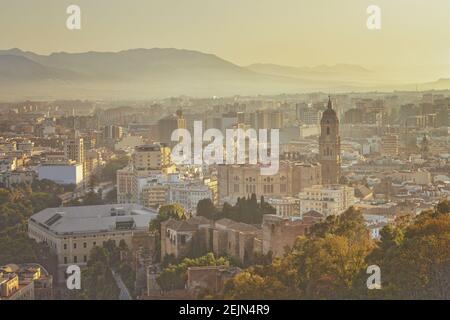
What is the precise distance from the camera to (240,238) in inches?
286

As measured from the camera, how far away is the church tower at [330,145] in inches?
475

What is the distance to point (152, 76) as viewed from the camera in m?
10.5

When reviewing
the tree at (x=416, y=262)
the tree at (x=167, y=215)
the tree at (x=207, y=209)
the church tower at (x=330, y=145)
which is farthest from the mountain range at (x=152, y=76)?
the tree at (x=416, y=262)

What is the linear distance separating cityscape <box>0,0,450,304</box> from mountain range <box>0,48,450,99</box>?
0.09ft

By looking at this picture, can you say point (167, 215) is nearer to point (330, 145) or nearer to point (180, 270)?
point (180, 270)

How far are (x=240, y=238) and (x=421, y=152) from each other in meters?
7.38

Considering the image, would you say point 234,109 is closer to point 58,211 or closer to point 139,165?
point 139,165

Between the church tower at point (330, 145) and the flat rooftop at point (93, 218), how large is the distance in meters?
3.05

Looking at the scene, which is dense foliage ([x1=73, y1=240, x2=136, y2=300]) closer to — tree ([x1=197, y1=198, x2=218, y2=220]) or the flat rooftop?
the flat rooftop

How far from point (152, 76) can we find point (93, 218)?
81.7 inches

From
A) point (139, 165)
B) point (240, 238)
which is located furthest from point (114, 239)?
point (139, 165)

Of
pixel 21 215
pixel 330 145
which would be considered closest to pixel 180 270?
pixel 21 215

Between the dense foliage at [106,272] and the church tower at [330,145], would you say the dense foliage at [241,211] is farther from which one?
the church tower at [330,145]
